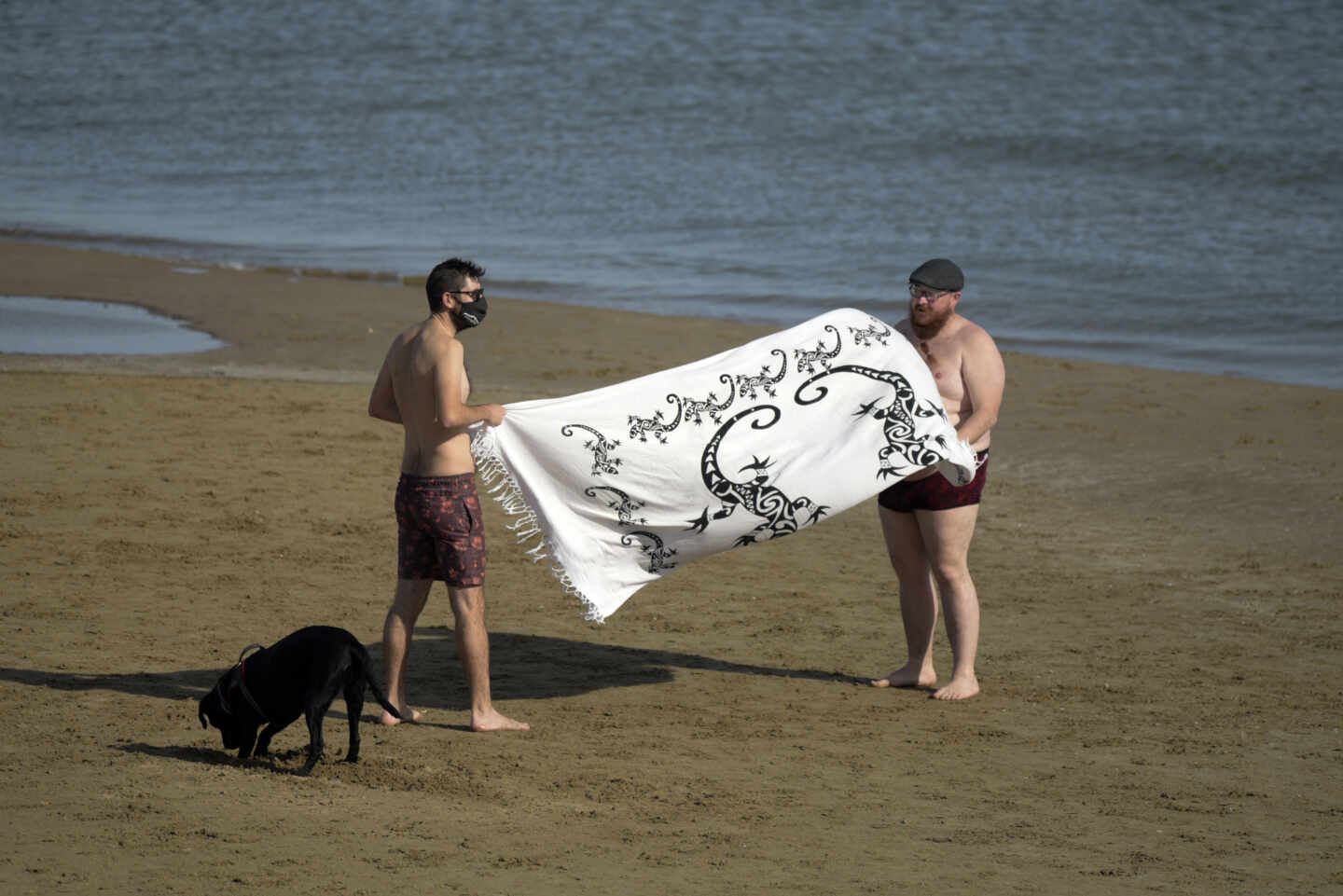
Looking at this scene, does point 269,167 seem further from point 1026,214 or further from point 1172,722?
point 1172,722

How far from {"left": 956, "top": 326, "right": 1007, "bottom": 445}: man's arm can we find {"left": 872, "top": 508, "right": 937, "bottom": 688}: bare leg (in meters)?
0.56

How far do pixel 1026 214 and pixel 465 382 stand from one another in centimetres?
2380

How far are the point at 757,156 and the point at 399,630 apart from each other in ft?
101

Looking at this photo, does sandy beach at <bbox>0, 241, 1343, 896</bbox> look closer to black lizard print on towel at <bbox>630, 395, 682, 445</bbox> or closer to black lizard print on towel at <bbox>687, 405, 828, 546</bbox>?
black lizard print on towel at <bbox>687, 405, 828, 546</bbox>

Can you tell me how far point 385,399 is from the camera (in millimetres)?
6664

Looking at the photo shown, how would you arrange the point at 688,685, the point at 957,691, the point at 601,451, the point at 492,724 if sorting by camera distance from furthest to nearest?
the point at 688,685 → the point at 957,691 → the point at 601,451 → the point at 492,724

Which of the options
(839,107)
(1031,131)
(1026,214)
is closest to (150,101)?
(839,107)

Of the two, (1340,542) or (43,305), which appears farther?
(43,305)

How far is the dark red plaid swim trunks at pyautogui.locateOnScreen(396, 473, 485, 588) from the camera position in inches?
254

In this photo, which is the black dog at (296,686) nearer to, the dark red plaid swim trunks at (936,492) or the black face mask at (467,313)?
the black face mask at (467,313)

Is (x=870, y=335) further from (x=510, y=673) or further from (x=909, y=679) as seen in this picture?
(x=510, y=673)

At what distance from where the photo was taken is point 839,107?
1678 inches

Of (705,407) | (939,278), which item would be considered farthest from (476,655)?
(939,278)

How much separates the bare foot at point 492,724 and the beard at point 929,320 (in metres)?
2.60
